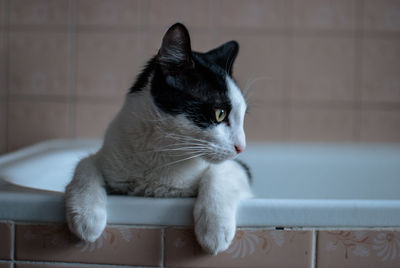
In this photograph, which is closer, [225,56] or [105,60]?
[225,56]

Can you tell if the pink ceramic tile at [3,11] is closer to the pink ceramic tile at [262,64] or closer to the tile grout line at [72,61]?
the tile grout line at [72,61]

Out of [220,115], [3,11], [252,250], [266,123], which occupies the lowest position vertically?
[252,250]

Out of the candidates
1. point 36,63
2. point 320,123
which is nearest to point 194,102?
point 320,123

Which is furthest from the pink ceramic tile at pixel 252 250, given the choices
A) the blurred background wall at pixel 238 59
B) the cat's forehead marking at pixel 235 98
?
the blurred background wall at pixel 238 59

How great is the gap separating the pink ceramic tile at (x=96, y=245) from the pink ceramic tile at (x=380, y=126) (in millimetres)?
1236

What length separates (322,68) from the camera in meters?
1.50

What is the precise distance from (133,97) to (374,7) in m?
1.24

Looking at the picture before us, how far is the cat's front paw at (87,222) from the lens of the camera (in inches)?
21.6

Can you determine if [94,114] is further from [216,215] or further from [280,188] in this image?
[216,215]

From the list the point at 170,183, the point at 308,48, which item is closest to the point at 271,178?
the point at 308,48

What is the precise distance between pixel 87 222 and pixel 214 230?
198 millimetres

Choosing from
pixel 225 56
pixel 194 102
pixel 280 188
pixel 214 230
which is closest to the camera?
pixel 214 230

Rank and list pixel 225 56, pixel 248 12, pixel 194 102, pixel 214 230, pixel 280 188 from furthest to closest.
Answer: pixel 248 12 → pixel 280 188 → pixel 225 56 → pixel 194 102 → pixel 214 230

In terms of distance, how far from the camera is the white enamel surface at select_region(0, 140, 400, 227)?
56cm
